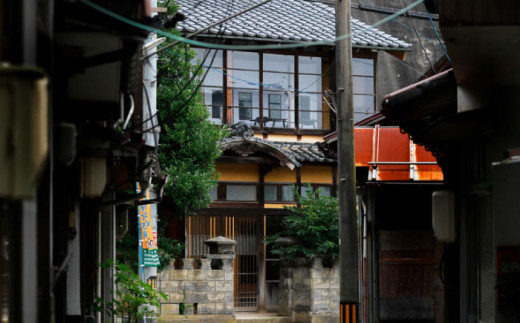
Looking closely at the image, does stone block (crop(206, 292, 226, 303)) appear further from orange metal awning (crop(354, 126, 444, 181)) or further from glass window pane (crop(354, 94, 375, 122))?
glass window pane (crop(354, 94, 375, 122))

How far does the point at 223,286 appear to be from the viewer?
2167 cm

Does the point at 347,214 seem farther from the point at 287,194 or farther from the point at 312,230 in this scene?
the point at 287,194

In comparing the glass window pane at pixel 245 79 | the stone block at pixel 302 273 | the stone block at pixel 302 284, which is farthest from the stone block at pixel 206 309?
the glass window pane at pixel 245 79

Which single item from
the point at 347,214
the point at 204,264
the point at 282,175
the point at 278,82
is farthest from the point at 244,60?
the point at 347,214

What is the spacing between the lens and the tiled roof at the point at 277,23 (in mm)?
25625

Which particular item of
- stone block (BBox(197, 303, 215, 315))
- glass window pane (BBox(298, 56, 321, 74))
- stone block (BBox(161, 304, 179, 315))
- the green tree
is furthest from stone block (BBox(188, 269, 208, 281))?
glass window pane (BBox(298, 56, 321, 74))

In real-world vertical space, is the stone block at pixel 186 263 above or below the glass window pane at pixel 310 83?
below

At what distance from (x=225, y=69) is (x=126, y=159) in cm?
1537

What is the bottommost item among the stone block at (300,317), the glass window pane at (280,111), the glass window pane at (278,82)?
the stone block at (300,317)

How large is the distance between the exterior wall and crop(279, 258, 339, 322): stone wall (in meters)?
1.85

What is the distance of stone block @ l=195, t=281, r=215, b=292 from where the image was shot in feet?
70.3

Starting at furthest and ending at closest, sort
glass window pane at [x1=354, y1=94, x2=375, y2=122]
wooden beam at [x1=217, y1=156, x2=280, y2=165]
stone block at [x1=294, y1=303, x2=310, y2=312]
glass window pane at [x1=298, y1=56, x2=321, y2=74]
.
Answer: glass window pane at [x1=354, y1=94, x2=375, y2=122] < glass window pane at [x1=298, y1=56, x2=321, y2=74] < wooden beam at [x1=217, y1=156, x2=280, y2=165] < stone block at [x1=294, y1=303, x2=310, y2=312]

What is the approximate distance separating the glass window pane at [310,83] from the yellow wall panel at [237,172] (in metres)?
3.32

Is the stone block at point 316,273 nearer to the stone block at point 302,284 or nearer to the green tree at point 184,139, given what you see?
the stone block at point 302,284
